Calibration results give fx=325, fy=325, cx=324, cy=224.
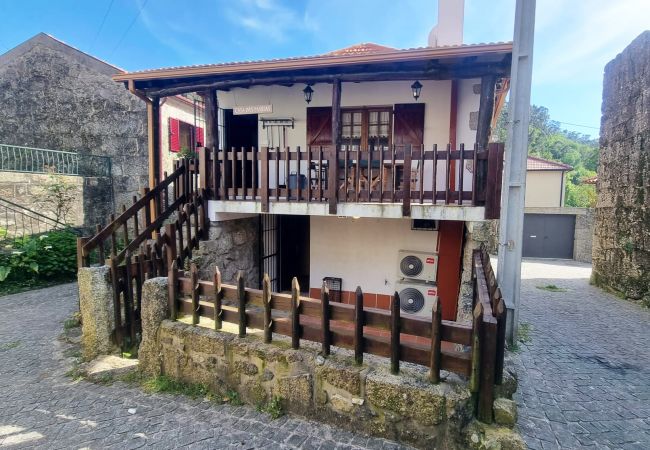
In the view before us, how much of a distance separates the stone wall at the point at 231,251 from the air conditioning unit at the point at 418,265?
338 centimetres

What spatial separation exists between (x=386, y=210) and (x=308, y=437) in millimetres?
3461

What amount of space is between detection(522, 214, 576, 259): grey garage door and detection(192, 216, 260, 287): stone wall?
45.7 ft

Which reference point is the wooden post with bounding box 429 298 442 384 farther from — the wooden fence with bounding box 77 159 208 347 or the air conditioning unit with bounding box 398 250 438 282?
the air conditioning unit with bounding box 398 250 438 282

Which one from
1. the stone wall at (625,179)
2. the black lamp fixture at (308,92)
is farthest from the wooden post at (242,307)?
the stone wall at (625,179)

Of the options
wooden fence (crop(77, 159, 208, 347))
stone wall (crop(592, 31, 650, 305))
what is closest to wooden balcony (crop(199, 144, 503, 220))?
wooden fence (crop(77, 159, 208, 347))

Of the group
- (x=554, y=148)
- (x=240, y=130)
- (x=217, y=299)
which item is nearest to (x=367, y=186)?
(x=217, y=299)

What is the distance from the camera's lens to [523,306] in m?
6.98

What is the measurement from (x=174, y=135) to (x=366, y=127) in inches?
308

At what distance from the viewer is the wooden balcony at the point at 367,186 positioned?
4938mm

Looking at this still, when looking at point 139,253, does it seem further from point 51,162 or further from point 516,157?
point 51,162

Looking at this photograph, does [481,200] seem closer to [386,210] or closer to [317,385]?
[386,210]

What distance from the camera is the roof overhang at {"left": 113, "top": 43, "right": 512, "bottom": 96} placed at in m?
5.30

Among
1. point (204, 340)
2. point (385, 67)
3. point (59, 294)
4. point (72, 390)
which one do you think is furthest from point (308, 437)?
point (59, 294)

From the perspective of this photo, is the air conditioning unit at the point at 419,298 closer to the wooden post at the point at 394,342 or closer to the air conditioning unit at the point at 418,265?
the air conditioning unit at the point at 418,265
